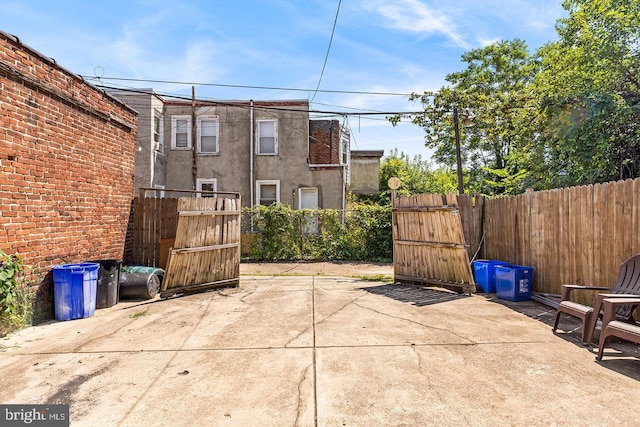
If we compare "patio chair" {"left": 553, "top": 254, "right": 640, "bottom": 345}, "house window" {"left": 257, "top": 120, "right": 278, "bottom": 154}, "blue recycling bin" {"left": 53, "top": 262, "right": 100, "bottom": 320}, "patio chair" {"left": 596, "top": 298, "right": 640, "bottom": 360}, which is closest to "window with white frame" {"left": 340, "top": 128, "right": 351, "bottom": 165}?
"house window" {"left": 257, "top": 120, "right": 278, "bottom": 154}

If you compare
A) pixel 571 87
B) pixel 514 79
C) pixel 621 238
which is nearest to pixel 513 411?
pixel 621 238

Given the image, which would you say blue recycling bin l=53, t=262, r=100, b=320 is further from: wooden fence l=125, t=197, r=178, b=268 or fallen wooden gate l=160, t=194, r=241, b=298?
wooden fence l=125, t=197, r=178, b=268

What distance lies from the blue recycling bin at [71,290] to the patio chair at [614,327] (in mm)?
7041

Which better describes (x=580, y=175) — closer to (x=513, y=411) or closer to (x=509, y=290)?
(x=509, y=290)

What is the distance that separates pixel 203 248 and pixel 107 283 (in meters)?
1.88

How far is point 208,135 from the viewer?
54.7ft

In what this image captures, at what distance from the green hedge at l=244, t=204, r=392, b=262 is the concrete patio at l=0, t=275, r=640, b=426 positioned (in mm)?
7116

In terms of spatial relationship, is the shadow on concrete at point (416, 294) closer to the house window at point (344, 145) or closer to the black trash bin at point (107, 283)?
the black trash bin at point (107, 283)

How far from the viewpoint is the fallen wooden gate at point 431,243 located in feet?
25.0

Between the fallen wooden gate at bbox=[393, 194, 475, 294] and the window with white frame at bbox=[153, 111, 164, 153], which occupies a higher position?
the window with white frame at bbox=[153, 111, 164, 153]

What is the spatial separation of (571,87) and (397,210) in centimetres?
647

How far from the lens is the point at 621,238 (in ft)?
17.1

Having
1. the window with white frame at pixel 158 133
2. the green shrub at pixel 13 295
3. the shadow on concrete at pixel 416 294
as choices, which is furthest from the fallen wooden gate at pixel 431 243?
the window with white frame at pixel 158 133

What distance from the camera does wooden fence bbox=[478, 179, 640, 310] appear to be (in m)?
5.20
